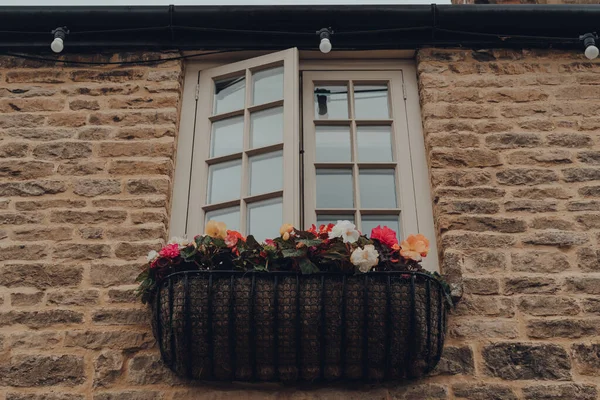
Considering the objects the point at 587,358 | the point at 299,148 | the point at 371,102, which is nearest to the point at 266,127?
the point at 299,148

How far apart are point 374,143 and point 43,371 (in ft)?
7.85

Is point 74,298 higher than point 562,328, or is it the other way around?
point 74,298

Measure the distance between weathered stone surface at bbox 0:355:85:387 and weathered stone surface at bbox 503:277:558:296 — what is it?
2.25 m

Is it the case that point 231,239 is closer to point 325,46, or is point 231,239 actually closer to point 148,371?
point 148,371

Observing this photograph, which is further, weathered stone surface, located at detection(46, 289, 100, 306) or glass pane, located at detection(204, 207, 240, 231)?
glass pane, located at detection(204, 207, 240, 231)

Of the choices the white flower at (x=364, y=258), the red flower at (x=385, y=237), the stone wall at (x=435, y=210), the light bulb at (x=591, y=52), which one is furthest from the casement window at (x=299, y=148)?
the light bulb at (x=591, y=52)

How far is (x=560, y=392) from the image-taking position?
3.84 m

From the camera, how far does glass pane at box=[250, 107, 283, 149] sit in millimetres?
4884

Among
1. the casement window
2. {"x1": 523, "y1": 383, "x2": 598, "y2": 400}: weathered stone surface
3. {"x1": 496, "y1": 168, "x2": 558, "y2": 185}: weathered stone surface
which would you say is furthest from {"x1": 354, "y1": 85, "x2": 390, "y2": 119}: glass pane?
{"x1": 523, "y1": 383, "x2": 598, "y2": 400}: weathered stone surface

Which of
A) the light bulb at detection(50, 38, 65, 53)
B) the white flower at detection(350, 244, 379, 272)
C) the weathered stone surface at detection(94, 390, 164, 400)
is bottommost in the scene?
the weathered stone surface at detection(94, 390, 164, 400)

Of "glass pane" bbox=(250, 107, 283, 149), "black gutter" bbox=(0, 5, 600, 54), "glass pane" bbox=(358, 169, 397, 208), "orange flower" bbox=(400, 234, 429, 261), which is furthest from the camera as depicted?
"black gutter" bbox=(0, 5, 600, 54)

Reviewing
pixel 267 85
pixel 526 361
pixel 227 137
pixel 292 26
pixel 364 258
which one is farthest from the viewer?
pixel 292 26

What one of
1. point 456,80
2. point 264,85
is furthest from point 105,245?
point 456,80

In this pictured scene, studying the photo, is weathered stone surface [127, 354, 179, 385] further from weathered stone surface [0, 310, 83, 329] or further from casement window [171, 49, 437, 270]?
casement window [171, 49, 437, 270]
